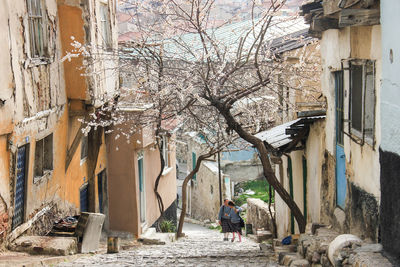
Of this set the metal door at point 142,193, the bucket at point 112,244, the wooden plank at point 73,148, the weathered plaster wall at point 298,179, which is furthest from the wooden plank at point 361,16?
the metal door at point 142,193

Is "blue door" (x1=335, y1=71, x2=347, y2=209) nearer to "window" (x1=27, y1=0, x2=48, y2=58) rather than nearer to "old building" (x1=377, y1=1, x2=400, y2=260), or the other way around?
"old building" (x1=377, y1=1, x2=400, y2=260)

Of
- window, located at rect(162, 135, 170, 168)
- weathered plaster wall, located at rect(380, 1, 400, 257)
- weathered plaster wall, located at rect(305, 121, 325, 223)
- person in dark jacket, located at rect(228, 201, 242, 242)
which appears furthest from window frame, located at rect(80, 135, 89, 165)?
weathered plaster wall, located at rect(380, 1, 400, 257)

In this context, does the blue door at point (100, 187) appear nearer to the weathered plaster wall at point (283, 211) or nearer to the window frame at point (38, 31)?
the weathered plaster wall at point (283, 211)

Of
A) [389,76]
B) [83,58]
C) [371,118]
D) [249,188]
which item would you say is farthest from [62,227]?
[249,188]

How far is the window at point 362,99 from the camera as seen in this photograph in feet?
26.5

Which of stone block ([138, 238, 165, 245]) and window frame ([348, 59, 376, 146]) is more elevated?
window frame ([348, 59, 376, 146])

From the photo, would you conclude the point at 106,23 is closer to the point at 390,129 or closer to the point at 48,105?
the point at 48,105

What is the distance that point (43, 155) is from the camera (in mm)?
12891

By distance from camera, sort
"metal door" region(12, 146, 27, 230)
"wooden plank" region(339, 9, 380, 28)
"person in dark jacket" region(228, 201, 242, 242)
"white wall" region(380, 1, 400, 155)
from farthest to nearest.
A: 1. "person in dark jacket" region(228, 201, 242, 242)
2. "metal door" region(12, 146, 27, 230)
3. "wooden plank" region(339, 9, 380, 28)
4. "white wall" region(380, 1, 400, 155)

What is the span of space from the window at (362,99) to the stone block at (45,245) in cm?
550

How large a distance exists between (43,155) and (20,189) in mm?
1960

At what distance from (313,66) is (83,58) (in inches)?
235

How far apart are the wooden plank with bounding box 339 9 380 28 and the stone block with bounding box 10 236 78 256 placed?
6415 mm

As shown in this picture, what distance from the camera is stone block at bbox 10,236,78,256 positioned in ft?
33.6
